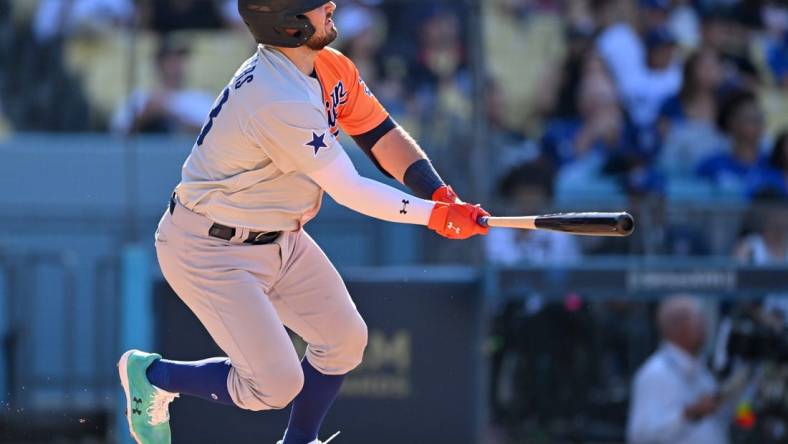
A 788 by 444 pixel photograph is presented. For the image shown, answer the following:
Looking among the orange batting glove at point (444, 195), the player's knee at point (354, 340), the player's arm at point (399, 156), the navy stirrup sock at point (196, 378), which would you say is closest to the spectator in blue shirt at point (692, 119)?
the player's arm at point (399, 156)

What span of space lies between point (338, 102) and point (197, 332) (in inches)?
111

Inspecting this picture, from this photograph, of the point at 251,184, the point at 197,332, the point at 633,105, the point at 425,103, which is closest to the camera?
the point at 251,184

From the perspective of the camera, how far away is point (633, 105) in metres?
9.21

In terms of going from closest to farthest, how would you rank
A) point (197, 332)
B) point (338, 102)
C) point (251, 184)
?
point (251, 184) < point (338, 102) < point (197, 332)

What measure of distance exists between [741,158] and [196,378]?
5.18 metres

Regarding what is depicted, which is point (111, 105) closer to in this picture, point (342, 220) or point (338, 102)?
point (342, 220)

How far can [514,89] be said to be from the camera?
9.28m

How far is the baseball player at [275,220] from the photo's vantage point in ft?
14.9

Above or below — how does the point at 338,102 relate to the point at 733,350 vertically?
above

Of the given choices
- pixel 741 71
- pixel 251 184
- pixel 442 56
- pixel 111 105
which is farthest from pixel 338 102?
pixel 741 71

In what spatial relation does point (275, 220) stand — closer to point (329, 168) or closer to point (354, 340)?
point (329, 168)

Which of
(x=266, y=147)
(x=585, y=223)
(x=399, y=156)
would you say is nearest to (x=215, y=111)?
(x=266, y=147)

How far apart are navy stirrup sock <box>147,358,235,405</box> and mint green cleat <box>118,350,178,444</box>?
0.11 feet

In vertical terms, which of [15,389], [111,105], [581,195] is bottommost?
[15,389]
